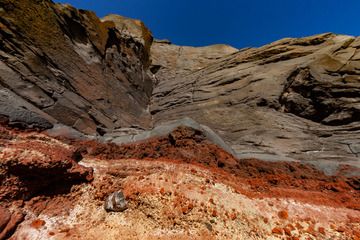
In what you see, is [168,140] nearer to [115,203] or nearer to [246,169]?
[246,169]

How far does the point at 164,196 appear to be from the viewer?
6.57m

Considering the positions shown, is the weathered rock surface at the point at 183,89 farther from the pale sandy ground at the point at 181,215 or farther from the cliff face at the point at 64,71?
the pale sandy ground at the point at 181,215

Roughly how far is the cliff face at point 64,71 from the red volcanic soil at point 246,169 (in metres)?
2.39

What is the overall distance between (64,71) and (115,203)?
25.8 ft

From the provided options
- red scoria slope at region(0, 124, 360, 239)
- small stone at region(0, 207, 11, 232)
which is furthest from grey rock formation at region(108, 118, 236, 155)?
small stone at region(0, 207, 11, 232)

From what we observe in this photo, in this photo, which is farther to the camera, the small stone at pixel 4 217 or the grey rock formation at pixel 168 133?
the grey rock formation at pixel 168 133

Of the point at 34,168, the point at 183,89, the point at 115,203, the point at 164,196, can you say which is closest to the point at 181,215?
the point at 164,196

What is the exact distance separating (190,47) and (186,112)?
15.7 meters

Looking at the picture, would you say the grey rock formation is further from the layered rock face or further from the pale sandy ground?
the pale sandy ground

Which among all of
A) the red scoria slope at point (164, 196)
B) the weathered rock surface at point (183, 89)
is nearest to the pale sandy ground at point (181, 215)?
the red scoria slope at point (164, 196)

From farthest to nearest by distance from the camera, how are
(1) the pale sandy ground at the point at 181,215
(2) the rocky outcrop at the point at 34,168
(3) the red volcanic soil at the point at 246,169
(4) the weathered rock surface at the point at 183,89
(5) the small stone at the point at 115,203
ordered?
1. (4) the weathered rock surface at the point at 183,89
2. (3) the red volcanic soil at the point at 246,169
3. (5) the small stone at the point at 115,203
4. (2) the rocky outcrop at the point at 34,168
5. (1) the pale sandy ground at the point at 181,215

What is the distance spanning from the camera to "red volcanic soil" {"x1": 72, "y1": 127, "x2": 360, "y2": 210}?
7523mm

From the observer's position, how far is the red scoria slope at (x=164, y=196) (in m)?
5.88

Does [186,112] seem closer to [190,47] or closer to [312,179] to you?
[312,179]
